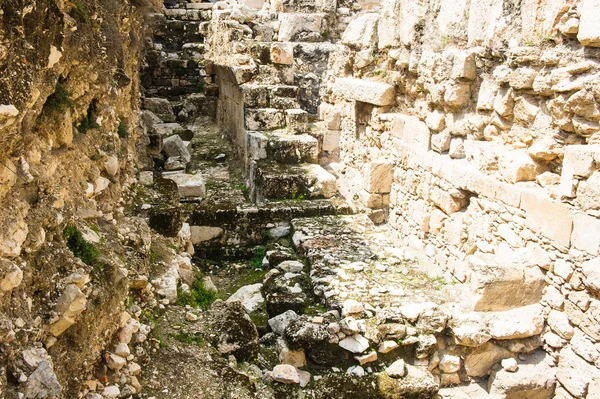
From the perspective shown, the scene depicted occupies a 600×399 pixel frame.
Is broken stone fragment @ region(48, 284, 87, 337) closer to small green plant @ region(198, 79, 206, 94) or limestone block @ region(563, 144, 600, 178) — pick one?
limestone block @ region(563, 144, 600, 178)

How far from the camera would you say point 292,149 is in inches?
265

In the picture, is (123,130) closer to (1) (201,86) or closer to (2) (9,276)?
(2) (9,276)

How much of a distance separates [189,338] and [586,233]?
2.60 metres

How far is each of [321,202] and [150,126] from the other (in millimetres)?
3288

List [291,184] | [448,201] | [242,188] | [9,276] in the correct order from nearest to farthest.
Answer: [9,276] < [448,201] < [291,184] < [242,188]

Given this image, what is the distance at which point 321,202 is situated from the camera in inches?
244

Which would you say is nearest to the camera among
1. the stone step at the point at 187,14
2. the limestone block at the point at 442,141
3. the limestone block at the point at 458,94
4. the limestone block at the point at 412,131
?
the limestone block at the point at 458,94

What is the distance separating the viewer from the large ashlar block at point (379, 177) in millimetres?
5930

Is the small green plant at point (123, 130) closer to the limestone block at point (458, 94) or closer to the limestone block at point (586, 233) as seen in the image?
the limestone block at point (458, 94)

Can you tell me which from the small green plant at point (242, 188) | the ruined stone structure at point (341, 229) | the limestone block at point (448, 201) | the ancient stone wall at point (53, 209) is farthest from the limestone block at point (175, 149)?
the limestone block at point (448, 201)

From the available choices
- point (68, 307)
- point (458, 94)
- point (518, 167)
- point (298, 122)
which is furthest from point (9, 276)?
point (298, 122)

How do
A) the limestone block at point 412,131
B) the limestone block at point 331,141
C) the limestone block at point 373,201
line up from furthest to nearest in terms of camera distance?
the limestone block at point 331,141 < the limestone block at point 373,201 < the limestone block at point 412,131

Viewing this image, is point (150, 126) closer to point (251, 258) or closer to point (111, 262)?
point (251, 258)

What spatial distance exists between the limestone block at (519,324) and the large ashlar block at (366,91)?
2847mm
